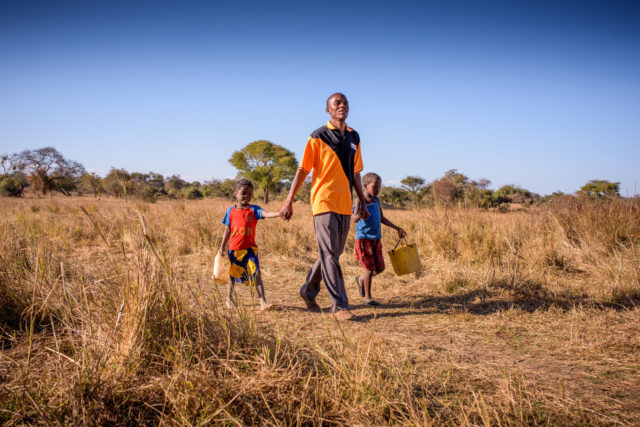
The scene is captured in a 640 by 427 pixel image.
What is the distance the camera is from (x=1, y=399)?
1.48 meters

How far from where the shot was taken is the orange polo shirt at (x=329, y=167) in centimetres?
329

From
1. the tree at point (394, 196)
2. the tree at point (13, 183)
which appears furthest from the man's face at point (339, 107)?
the tree at point (13, 183)

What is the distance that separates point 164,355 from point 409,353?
164cm

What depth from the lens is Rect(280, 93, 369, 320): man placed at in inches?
130

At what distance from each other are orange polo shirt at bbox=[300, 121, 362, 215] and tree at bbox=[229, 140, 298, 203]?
37.9m

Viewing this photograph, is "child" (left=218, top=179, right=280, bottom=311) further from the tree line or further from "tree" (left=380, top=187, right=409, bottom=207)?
"tree" (left=380, top=187, right=409, bottom=207)

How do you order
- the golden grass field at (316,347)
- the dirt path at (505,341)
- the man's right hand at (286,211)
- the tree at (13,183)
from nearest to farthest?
1. the golden grass field at (316,347)
2. the dirt path at (505,341)
3. the man's right hand at (286,211)
4. the tree at (13,183)

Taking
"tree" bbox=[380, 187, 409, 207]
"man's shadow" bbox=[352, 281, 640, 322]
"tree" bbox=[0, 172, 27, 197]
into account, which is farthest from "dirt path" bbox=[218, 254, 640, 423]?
"tree" bbox=[0, 172, 27, 197]

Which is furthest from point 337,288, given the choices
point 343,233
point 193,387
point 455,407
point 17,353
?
point 17,353

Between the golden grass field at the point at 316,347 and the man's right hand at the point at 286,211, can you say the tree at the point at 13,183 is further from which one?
the man's right hand at the point at 286,211

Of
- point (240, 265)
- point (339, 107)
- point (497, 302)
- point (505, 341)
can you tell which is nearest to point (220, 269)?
point (240, 265)

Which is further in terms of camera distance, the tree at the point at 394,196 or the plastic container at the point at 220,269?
the tree at the point at 394,196

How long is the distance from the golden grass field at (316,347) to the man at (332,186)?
49cm

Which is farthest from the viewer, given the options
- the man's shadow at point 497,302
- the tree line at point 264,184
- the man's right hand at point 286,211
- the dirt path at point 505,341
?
the tree line at point 264,184
